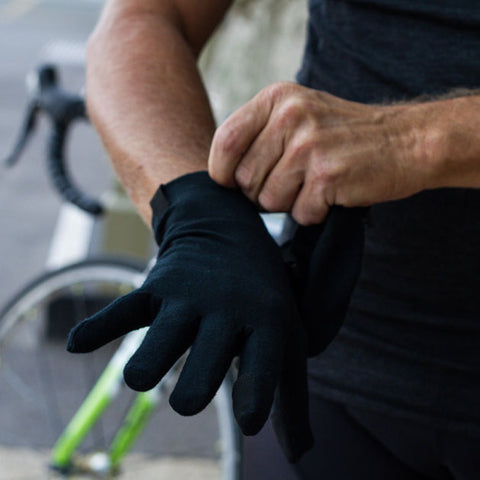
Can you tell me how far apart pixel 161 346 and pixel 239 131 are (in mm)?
339

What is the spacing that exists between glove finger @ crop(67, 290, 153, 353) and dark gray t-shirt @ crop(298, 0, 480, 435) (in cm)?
53

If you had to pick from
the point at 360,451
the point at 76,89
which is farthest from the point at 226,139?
the point at 76,89

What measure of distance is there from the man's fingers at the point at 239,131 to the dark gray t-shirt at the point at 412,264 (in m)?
0.31

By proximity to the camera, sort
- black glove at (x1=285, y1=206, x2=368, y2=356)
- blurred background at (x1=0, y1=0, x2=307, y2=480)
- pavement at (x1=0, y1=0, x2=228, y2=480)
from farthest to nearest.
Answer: blurred background at (x1=0, y1=0, x2=307, y2=480) < pavement at (x1=0, y1=0, x2=228, y2=480) < black glove at (x1=285, y1=206, x2=368, y2=356)

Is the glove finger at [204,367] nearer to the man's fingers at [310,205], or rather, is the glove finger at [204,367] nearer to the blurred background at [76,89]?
the man's fingers at [310,205]

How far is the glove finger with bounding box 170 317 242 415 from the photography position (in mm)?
1005

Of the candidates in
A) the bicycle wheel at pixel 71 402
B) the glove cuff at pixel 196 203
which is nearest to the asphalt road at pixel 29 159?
the bicycle wheel at pixel 71 402

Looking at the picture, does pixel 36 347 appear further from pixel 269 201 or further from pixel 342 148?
pixel 342 148

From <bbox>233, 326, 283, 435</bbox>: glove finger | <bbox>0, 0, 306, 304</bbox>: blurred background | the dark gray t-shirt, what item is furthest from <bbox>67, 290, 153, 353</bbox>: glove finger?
<bbox>0, 0, 306, 304</bbox>: blurred background

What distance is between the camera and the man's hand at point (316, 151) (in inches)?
46.9

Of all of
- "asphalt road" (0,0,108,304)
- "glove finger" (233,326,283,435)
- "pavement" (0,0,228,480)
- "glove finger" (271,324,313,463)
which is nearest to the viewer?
"glove finger" (233,326,283,435)

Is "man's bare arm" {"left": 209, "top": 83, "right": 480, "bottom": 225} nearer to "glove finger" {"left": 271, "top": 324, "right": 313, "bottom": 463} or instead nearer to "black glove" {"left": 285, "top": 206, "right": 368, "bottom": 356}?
"black glove" {"left": 285, "top": 206, "right": 368, "bottom": 356}

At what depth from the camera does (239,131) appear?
122 cm

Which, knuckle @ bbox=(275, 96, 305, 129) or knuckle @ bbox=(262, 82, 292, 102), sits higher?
knuckle @ bbox=(262, 82, 292, 102)
